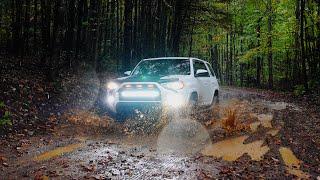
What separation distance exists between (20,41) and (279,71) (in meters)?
27.0

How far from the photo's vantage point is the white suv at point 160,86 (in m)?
10.9

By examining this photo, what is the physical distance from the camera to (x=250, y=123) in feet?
37.8

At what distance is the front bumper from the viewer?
10.9m

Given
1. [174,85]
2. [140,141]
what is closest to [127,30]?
[174,85]

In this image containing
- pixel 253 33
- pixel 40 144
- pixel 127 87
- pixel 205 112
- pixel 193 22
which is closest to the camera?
pixel 40 144

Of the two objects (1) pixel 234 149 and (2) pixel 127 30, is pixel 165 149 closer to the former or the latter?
(1) pixel 234 149

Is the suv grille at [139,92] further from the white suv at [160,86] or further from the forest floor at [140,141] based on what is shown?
the forest floor at [140,141]

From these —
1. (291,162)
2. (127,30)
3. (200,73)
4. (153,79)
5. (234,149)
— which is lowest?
(291,162)

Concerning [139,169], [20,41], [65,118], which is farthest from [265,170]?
[20,41]

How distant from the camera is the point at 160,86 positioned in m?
10.9

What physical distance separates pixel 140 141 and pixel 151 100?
73.4 inches

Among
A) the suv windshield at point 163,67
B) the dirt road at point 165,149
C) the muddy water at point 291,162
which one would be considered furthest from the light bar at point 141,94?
the muddy water at point 291,162

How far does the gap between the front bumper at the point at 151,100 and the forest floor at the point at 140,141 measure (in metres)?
0.43

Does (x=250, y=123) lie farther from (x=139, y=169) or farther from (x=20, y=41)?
(x=20, y=41)
